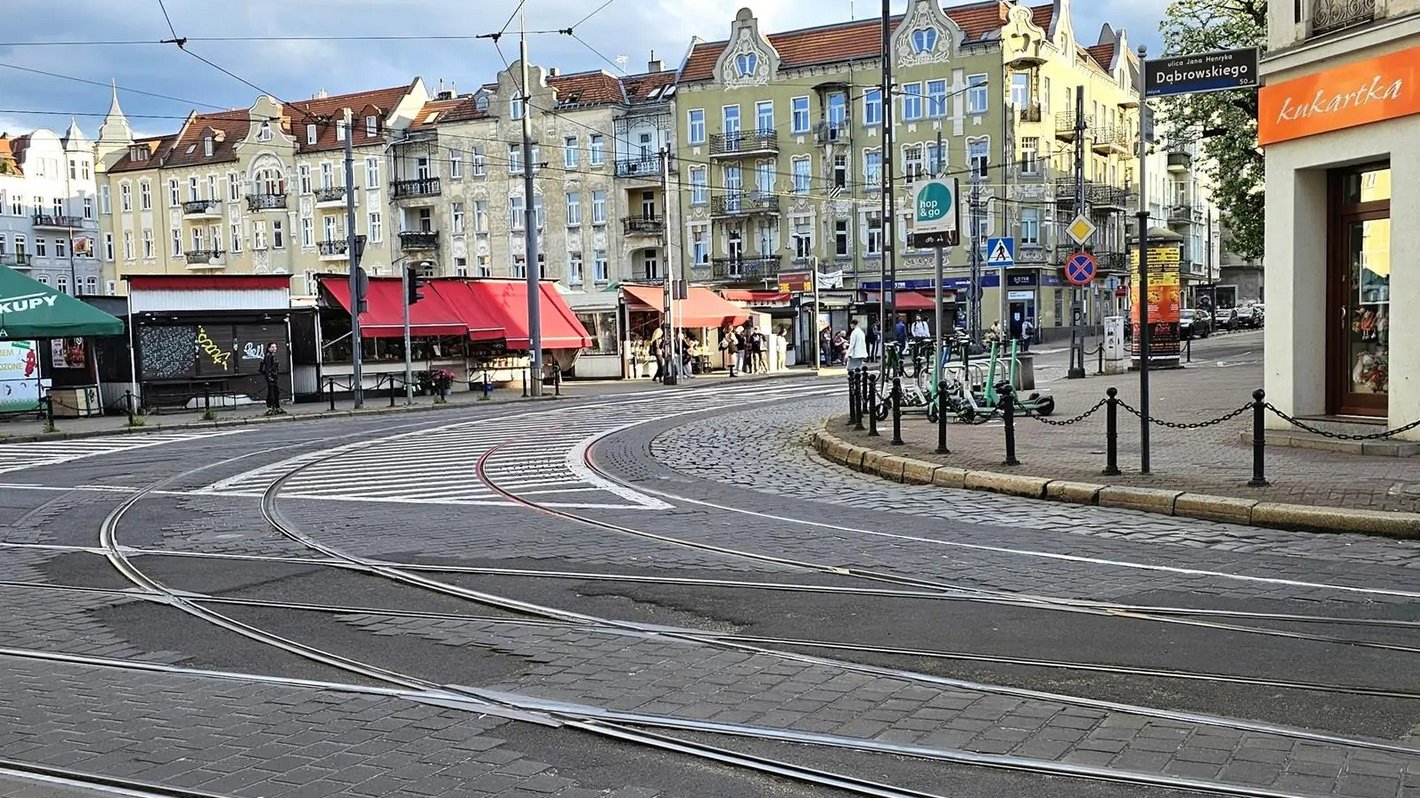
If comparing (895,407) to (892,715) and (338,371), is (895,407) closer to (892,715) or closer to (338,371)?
(892,715)

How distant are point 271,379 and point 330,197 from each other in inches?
1836

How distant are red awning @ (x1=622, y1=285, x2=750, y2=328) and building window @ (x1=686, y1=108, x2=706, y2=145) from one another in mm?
19343

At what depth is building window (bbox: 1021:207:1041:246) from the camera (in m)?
61.8

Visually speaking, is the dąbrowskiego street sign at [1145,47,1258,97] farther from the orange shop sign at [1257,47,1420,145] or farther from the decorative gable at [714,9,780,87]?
the decorative gable at [714,9,780,87]

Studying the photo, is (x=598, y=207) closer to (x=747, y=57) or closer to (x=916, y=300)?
(x=747, y=57)

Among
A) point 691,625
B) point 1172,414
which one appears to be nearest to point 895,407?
point 1172,414

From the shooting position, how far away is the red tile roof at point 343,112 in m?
72.9

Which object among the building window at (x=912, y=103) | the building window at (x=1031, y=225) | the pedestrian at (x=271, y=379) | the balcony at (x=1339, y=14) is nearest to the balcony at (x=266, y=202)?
the building window at (x=912, y=103)

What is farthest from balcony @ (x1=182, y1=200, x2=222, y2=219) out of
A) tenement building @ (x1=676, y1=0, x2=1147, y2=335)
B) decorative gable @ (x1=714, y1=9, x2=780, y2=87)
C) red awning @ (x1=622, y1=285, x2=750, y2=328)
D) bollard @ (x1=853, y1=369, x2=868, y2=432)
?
bollard @ (x1=853, y1=369, x2=868, y2=432)

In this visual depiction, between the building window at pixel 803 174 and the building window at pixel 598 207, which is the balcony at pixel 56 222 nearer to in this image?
the building window at pixel 598 207

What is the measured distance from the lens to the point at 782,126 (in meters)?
65.2

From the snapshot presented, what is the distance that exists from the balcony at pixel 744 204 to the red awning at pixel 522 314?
23.3m

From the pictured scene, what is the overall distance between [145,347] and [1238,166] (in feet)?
109

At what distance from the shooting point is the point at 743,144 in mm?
65562
